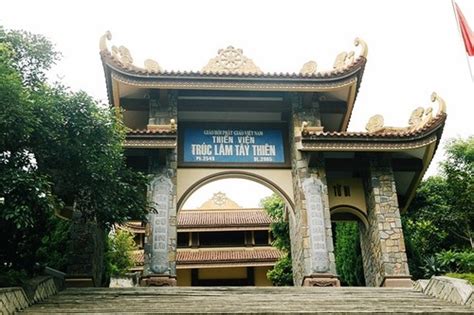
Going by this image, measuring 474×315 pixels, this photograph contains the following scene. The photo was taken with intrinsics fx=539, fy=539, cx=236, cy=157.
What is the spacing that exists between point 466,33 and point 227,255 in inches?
538

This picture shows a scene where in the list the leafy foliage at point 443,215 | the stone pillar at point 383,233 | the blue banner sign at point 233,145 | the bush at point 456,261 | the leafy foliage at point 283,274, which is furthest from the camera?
the leafy foliage at point 283,274

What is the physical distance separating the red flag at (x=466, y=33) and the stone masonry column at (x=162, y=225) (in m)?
6.28

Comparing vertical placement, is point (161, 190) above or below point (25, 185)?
above

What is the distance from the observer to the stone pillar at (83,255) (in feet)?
32.2

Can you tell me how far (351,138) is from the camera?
11.5 meters

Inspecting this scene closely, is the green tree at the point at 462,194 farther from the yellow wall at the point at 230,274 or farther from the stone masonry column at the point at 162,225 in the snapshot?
the stone masonry column at the point at 162,225

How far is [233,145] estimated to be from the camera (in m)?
12.5

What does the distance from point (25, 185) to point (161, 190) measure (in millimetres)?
4946

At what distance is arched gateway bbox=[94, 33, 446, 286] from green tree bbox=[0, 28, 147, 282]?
115 inches

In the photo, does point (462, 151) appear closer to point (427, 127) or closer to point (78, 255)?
point (427, 127)

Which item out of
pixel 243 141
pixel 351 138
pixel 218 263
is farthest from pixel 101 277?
pixel 218 263

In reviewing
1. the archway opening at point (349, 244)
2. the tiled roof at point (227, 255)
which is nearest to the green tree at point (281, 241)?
the archway opening at point (349, 244)

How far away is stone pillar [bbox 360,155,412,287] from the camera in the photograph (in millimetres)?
10984

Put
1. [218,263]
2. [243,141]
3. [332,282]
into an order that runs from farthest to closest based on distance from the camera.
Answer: [218,263]
[243,141]
[332,282]
